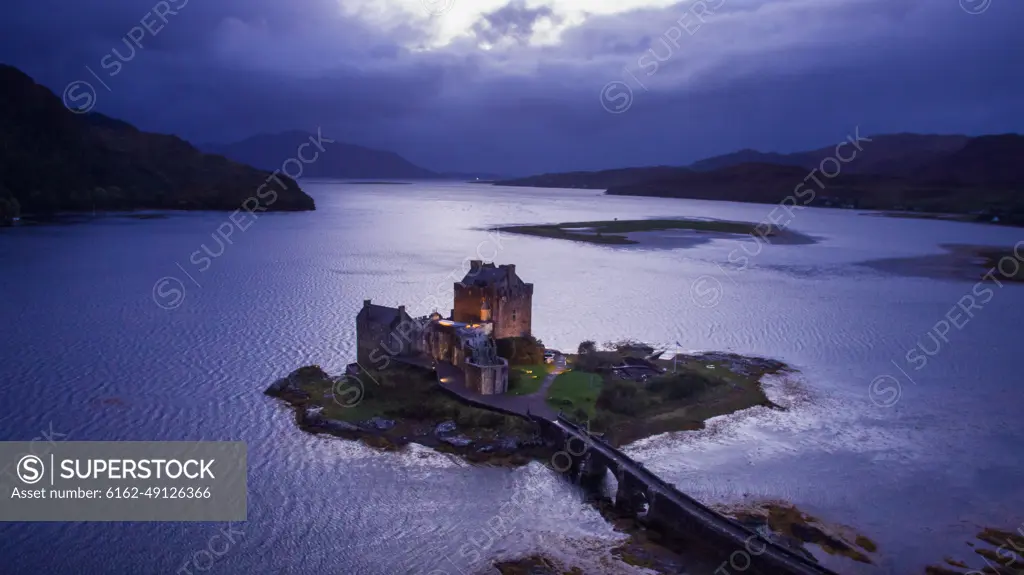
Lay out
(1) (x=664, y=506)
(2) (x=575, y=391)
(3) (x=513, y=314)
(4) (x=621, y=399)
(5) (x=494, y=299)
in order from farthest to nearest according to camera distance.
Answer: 1. (3) (x=513, y=314)
2. (5) (x=494, y=299)
3. (2) (x=575, y=391)
4. (4) (x=621, y=399)
5. (1) (x=664, y=506)

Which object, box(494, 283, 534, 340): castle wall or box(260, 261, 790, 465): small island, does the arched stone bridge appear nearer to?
box(260, 261, 790, 465): small island

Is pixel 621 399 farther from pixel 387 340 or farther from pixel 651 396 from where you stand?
pixel 387 340

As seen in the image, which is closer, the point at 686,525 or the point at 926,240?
the point at 686,525

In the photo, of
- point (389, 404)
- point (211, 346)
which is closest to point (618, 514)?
point (389, 404)

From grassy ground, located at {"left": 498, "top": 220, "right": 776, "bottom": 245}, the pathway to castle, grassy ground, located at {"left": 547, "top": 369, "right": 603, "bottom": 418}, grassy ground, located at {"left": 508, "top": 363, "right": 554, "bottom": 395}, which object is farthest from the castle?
grassy ground, located at {"left": 498, "top": 220, "right": 776, "bottom": 245}

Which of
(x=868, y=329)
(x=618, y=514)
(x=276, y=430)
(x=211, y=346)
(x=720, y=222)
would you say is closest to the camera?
(x=618, y=514)

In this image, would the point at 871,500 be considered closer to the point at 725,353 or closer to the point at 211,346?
the point at 725,353

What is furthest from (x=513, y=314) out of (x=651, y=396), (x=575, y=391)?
(x=651, y=396)
